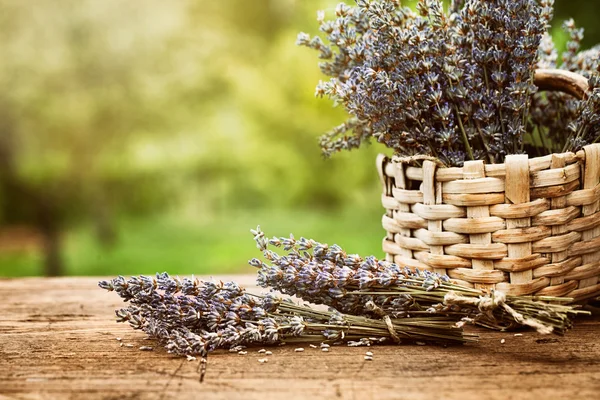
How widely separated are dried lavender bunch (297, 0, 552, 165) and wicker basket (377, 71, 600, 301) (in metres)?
0.06

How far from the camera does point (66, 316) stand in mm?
1130

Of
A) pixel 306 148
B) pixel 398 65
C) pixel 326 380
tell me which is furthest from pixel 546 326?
pixel 306 148

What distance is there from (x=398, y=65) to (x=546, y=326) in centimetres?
43

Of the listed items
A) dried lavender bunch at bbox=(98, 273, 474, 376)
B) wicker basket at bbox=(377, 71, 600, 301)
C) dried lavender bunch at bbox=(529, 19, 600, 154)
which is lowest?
dried lavender bunch at bbox=(98, 273, 474, 376)

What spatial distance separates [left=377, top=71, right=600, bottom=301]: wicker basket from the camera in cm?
91

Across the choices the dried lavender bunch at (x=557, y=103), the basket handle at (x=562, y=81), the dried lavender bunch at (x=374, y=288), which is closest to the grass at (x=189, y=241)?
the dried lavender bunch at (x=557, y=103)

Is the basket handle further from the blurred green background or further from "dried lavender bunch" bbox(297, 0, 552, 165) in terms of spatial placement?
the blurred green background

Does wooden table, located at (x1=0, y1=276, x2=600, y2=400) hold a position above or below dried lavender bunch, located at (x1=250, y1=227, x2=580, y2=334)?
below

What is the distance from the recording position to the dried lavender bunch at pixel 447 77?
937mm

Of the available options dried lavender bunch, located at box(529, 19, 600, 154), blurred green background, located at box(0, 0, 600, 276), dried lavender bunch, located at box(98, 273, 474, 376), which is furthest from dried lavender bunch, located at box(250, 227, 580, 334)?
blurred green background, located at box(0, 0, 600, 276)

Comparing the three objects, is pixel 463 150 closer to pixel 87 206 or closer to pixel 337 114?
pixel 337 114

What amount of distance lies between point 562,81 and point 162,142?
3.36 meters

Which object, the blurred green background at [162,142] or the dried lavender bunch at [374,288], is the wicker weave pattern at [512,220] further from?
the blurred green background at [162,142]

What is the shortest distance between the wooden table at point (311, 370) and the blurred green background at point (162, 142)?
2362mm
